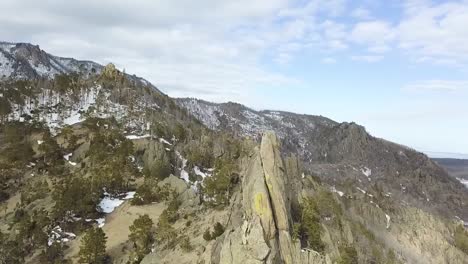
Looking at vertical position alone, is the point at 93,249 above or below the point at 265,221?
below

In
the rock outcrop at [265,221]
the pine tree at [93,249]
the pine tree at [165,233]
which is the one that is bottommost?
the pine tree at [93,249]

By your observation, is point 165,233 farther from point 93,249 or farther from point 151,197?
point 151,197

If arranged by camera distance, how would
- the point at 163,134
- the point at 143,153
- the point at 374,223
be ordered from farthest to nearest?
the point at 374,223 → the point at 163,134 → the point at 143,153

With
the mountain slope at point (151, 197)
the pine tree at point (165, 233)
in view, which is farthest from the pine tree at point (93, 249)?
the pine tree at point (165, 233)

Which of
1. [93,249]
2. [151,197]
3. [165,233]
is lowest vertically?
[93,249]

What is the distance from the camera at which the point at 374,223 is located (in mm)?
149625

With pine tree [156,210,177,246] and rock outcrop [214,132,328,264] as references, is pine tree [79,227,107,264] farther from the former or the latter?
rock outcrop [214,132,328,264]

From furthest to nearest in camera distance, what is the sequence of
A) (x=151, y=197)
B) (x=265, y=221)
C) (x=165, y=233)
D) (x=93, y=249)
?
1. (x=151, y=197)
2. (x=165, y=233)
3. (x=93, y=249)
4. (x=265, y=221)

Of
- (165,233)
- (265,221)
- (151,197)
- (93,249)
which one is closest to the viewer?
(265,221)

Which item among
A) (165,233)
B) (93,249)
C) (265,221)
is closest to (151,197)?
(165,233)

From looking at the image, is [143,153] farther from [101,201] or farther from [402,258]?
[402,258]

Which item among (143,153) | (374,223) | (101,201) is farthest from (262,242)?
(374,223)

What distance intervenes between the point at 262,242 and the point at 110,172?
5071 centimetres

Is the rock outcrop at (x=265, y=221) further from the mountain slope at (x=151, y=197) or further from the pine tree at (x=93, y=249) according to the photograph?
the pine tree at (x=93, y=249)
